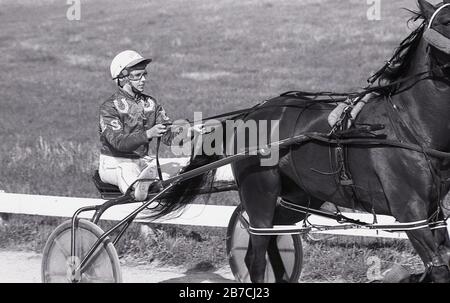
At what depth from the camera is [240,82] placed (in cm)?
1631

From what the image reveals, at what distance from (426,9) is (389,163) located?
0.88 m

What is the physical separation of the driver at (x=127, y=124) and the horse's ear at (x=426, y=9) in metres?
1.83

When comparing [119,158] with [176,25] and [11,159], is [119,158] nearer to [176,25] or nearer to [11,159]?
[11,159]

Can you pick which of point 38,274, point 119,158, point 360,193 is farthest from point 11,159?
point 360,193

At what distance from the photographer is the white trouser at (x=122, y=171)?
231 inches

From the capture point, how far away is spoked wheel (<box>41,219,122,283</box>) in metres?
5.55

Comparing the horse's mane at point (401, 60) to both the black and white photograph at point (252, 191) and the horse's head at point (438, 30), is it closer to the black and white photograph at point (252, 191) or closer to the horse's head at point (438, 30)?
the black and white photograph at point (252, 191)

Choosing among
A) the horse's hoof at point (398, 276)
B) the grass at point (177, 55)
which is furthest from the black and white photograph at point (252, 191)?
the grass at point (177, 55)

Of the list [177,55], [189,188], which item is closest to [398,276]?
[189,188]

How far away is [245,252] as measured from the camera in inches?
243

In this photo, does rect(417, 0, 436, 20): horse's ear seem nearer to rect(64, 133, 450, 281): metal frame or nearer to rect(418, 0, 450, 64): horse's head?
rect(418, 0, 450, 64): horse's head

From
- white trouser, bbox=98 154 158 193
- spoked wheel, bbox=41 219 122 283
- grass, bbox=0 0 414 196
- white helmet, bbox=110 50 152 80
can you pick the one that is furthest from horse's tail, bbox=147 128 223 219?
grass, bbox=0 0 414 196

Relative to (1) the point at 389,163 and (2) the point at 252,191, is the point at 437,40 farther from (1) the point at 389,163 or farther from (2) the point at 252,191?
(2) the point at 252,191

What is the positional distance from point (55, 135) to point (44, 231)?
5426 mm
